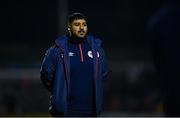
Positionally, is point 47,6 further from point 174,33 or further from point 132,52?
point 174,33

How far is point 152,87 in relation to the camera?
72.2ft

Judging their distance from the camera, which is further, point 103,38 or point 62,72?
point 103,38

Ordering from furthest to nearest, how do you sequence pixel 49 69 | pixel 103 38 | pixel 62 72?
1. pixel 103 38
2. pixel 49 69
3. pixel 62 72

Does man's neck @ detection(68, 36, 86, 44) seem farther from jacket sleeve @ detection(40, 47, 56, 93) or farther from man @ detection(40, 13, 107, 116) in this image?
jacket sleeve @ detection(40, 47, 56, 93)

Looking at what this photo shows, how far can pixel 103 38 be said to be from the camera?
27.9 metres

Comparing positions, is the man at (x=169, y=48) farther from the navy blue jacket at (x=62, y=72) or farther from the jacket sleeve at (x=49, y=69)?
the jacket sleeve at (x=49, y=69)

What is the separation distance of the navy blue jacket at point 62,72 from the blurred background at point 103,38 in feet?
48.6

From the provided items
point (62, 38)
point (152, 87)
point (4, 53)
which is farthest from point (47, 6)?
point (62, 38)

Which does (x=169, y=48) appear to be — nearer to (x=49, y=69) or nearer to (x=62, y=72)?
(x=62, y=72)

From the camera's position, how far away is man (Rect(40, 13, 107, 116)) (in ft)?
18.4

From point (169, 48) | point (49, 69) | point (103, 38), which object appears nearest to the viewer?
point (169, 48)

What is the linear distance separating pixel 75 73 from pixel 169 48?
0.90 meters

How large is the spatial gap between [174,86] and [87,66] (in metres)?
0.88

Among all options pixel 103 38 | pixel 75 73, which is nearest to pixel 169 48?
pixel 75 73
